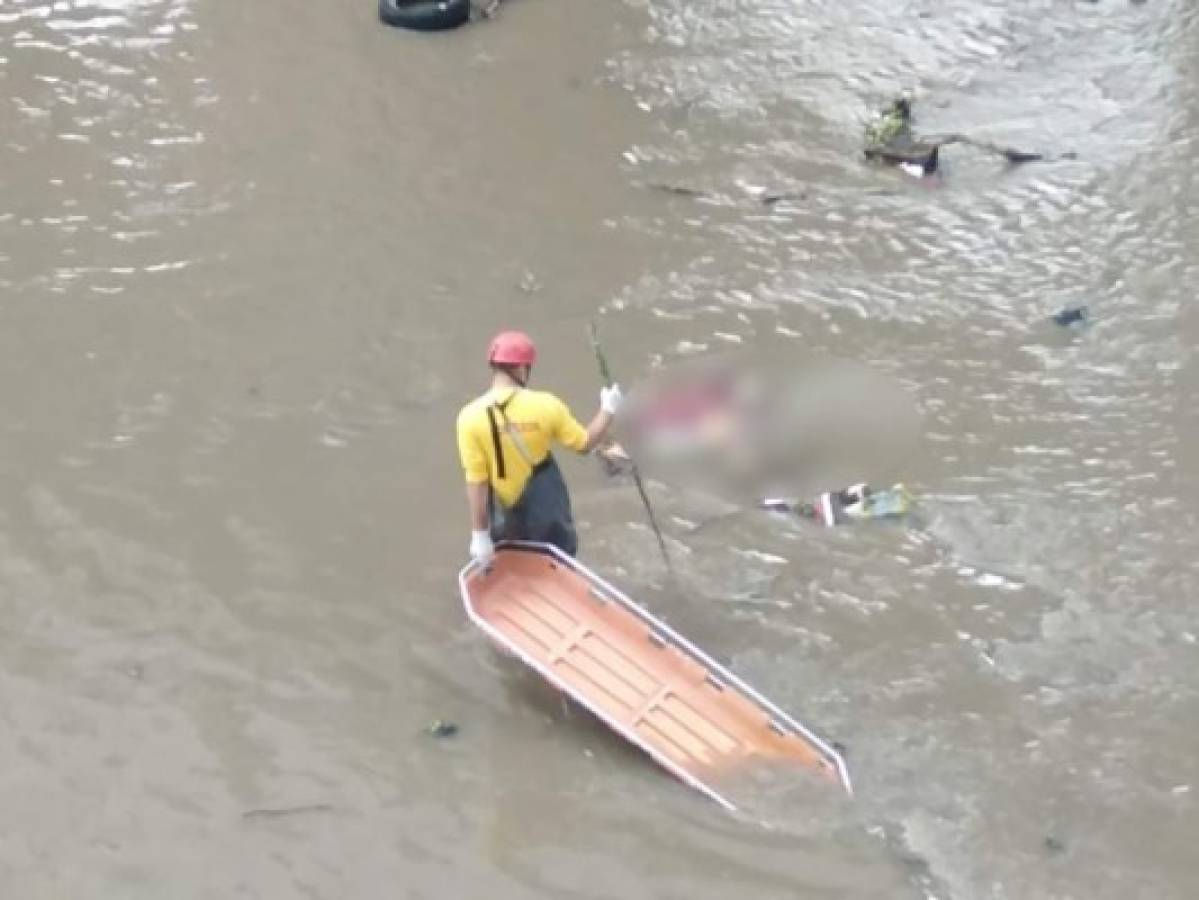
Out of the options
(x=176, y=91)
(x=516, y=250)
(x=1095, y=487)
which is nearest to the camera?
(x=1095, y=487)

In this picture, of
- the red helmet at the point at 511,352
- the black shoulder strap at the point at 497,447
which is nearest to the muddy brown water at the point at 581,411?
the black shoulder strap at the point at 497,447

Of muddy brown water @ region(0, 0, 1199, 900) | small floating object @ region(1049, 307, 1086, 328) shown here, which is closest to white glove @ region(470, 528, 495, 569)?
muddy brown water @ region(0, 0, 1199, 900)

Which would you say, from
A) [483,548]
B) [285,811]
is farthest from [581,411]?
[285,811]

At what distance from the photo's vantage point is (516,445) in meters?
8.20

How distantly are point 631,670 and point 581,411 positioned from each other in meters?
2.37

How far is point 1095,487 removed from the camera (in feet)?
31.2

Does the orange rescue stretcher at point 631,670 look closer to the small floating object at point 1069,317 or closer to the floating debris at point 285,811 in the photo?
the floating debris at point 285,811

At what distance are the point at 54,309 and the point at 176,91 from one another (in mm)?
3271

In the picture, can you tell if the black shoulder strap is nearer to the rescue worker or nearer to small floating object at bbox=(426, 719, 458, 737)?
the rescue worker

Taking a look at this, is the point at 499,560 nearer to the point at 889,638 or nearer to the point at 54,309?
the point at 889,638

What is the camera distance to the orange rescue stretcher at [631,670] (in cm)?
778

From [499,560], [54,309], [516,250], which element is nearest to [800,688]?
[499,560]

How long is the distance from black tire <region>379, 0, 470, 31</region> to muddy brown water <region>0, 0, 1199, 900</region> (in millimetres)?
250

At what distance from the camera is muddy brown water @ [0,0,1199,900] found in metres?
7.61
